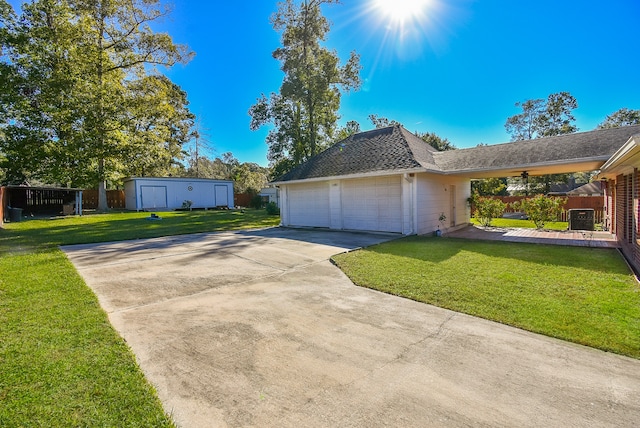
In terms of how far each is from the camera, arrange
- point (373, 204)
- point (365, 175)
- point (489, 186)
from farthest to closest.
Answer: point (489, 186)
point (373, 204)
point (365, 175)

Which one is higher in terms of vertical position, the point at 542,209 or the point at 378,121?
the point at 378,121

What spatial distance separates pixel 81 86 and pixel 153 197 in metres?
9.36

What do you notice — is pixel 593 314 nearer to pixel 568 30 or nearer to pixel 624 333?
pixel 624 333

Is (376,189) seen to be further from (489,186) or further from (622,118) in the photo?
(622,118)

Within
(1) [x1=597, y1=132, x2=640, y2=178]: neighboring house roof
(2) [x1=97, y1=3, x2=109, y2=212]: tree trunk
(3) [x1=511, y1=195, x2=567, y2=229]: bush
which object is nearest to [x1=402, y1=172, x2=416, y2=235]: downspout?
(1) [x1=597, y1=132, x2=640, y2=178]: neighboring house roof

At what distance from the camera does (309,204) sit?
572 inches

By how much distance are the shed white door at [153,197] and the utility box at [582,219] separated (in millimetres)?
28209

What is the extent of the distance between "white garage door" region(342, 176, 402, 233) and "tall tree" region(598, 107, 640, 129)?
41.6 m

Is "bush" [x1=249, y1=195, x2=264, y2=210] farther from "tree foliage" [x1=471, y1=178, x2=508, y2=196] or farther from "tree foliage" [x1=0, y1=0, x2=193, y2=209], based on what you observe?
"tree foliage" [x1=471, y1=178, x2=508, y2=196]

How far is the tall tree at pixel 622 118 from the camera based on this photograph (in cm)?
3544

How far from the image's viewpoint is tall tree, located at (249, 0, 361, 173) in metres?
21.8

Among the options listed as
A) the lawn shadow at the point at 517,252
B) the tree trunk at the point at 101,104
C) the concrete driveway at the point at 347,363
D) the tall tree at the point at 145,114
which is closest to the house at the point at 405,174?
the lawn shadow at the point at 517,252

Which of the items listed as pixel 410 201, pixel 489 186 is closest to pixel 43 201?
pixel 410 201

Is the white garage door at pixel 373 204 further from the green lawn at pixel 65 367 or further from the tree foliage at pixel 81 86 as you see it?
the tree foliage at pixel 81 86
